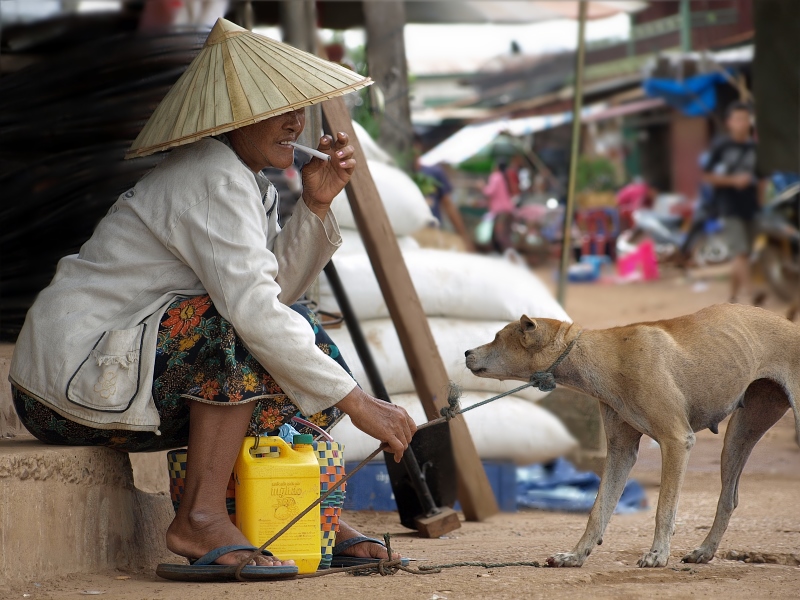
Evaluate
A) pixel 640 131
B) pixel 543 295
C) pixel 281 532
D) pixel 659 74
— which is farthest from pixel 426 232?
pixel 640 131

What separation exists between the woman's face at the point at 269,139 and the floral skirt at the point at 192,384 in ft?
1.51

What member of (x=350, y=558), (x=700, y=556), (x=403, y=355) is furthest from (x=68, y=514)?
(x=403, y=355)

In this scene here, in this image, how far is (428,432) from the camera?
13.4ft

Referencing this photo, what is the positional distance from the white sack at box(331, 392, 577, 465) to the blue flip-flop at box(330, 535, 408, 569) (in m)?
1.54

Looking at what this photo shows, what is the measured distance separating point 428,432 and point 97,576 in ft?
5.23

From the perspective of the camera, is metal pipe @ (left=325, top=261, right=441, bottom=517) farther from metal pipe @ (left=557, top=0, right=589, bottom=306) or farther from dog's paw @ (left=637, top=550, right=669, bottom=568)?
metal pipe @ (left=557, top=0, right=589, bottom=306)

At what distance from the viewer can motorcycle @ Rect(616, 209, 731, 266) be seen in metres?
16.6

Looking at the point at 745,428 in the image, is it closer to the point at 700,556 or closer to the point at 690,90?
the point at 700,556

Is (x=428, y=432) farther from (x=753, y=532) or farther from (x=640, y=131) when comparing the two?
(x=640, y=131)

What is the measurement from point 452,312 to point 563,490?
1137mm

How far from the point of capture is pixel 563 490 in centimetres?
528

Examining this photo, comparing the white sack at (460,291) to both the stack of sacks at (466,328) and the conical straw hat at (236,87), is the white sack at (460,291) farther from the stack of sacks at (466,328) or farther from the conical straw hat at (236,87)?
the conical straw hat at (236,87)

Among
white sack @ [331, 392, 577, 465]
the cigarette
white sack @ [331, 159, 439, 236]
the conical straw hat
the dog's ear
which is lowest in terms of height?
white sack @ [331, 392, 577, 465]

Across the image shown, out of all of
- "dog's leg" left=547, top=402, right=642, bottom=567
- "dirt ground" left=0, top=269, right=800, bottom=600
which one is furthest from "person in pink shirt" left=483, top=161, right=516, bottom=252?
"dog's leg" left=547, top=402, right=642, bottom=567
